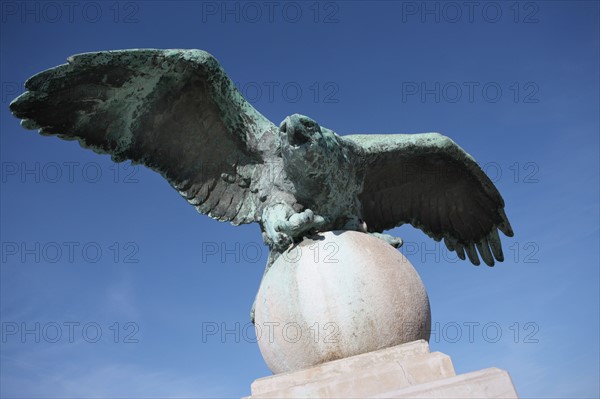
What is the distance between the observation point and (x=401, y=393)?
366cm

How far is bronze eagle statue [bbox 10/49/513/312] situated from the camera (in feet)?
16.7

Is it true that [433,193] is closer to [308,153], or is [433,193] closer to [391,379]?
[308,153]

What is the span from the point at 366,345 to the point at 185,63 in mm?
3087

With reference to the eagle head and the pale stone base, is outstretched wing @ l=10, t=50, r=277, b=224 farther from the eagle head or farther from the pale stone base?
the pale stone base

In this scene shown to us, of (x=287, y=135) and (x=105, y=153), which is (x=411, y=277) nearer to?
(x=287, y=135)

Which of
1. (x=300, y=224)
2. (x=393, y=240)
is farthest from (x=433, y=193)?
(x=300, y=224)

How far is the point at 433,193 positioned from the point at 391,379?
3.26 metres

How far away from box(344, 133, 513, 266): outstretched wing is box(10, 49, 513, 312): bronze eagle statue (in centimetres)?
2

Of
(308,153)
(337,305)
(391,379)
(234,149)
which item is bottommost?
(391,379)

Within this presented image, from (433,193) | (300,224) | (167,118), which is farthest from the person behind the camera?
(433,193)

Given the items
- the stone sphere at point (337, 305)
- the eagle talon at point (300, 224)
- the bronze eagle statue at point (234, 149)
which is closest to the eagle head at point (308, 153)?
the bronze eagle statue at point (234, 149)

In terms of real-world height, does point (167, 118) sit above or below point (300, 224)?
above

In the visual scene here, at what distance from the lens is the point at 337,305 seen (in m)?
4.27

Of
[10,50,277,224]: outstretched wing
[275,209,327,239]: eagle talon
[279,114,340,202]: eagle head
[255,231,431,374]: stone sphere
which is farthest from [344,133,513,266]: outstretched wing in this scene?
[255,231,431,374]: stone sphere
